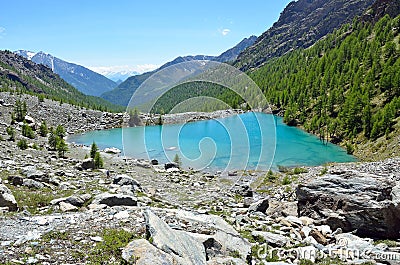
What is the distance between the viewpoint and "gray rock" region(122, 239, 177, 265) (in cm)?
690

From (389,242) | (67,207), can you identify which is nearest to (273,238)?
(389,242)

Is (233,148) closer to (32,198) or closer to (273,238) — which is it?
(273,238)

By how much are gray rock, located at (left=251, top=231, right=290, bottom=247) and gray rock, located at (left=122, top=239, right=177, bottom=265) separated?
5514 millimetres

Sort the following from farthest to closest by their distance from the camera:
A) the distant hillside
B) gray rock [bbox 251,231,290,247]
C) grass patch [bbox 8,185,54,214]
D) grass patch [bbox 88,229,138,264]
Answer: the distant hillside
grass patch [bbox 8,185,54,214]
gray rock [bbox 251,231,290,247]
grass patch [bbox 88,229,138,264]

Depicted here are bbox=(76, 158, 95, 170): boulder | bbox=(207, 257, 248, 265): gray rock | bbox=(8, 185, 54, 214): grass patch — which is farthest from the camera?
bbox=(76, 158, 95, 170): boulder

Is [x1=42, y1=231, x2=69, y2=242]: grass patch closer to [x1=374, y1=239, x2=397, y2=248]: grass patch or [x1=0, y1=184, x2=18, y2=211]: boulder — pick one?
[x1=0, y1=184, x2=18, y2=211]: boulder

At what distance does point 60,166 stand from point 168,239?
21783 millimetres

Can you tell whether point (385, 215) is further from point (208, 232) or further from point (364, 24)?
point (364, 24)

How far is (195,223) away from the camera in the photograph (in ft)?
35.0

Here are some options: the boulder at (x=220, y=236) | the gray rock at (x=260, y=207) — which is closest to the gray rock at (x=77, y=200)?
the boulder at (x=220, y=236)

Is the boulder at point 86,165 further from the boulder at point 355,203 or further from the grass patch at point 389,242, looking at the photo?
the grass patch at point 389,242

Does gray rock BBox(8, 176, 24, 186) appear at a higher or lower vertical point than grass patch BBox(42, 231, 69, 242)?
lower

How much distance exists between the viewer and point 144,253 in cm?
716

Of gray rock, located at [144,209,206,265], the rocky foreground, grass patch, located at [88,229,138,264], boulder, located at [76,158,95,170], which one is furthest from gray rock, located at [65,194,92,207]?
boulder, located at [76,158,95,170]
